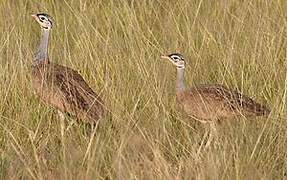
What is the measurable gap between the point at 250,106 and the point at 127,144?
2.82ft

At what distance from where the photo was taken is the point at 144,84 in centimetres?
488

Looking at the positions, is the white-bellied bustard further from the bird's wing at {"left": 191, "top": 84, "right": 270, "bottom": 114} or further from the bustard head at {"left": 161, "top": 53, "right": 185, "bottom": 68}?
the bustard head at {"left": 161, "top": 53, "right": 185, "bottom": 68}

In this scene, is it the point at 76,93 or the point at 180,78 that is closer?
the point at 76,93

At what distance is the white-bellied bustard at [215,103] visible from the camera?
4.45 metres

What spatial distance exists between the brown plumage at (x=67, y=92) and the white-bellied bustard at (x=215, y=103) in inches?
18.3

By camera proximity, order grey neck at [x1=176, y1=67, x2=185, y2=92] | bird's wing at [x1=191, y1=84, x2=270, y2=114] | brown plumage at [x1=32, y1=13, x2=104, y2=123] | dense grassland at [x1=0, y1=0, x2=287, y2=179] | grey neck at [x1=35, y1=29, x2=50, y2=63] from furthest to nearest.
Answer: grey neck at [x1=35, y1=29, x2=50, y2=63], grey neck at [x1=176, y1=67, x2=185, y2=92], brown plumage at [x1=32, y1=13, x2=104, y2=123], bird's wing at [x1=191, y1=84, x2=270, y2=114], dense grassland at [x1=0, y1=0, x2=287, y2=179]

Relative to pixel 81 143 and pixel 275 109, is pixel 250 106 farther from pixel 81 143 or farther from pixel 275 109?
pixel 81 143

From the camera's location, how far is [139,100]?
4.70m

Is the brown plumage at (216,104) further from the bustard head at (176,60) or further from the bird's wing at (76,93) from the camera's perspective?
the bird's wing at (76,93)

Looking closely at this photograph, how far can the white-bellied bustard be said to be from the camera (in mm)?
4445

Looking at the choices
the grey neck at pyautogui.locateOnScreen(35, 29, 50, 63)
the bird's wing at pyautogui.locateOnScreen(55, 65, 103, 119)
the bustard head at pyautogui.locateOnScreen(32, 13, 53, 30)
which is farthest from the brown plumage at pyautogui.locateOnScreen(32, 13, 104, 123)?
the bustard head at pyautogui.locateOnScreen(32, 13, 53, 30)

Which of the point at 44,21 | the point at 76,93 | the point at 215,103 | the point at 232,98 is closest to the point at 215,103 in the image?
the point at 215,103

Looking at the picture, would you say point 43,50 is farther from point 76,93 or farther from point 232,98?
point 232,98

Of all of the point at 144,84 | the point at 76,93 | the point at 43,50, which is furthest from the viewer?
the point at 43,50
